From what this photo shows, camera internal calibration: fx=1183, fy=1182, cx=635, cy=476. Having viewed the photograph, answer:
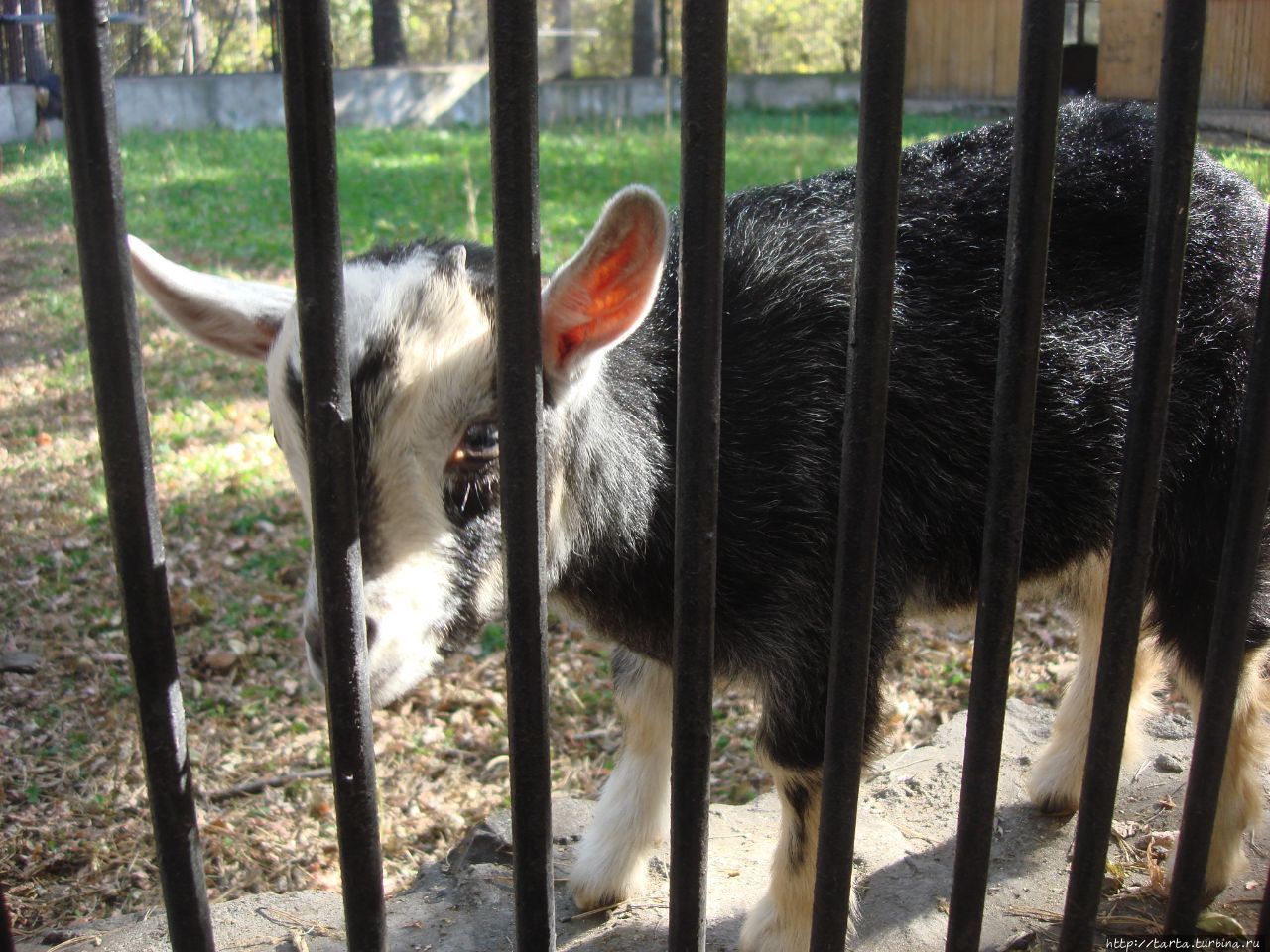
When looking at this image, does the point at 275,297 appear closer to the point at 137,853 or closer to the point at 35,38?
the point at 137,853

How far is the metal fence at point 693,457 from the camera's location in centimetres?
160

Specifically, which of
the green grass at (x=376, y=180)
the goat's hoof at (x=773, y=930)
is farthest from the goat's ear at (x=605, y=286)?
the green grass at (x=376, y=180)

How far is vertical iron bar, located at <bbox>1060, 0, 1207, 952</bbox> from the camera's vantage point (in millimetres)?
1852

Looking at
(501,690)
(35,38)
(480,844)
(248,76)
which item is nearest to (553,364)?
(480,844)

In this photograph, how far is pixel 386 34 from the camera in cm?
2178

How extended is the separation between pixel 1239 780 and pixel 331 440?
286 cm

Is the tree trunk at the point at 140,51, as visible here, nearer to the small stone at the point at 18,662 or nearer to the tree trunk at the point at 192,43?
the tree trunk at the point at 192,43

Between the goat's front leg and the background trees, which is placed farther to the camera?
the background trees

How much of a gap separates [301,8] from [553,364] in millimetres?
1089

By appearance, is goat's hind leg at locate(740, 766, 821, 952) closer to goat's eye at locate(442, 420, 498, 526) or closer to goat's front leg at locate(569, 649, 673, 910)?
goat's front leg at locate(569, 649, 673, 910)

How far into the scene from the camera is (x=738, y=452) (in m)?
2.87

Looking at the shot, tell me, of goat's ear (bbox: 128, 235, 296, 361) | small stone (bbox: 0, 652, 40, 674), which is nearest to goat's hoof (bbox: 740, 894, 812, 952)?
goat's ear (bbox: 128, 235, 296, 361)

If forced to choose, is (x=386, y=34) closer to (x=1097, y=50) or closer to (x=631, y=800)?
(x=1097, y=50)

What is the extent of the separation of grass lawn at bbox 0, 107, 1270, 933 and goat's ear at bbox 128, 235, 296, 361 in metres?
1.34
